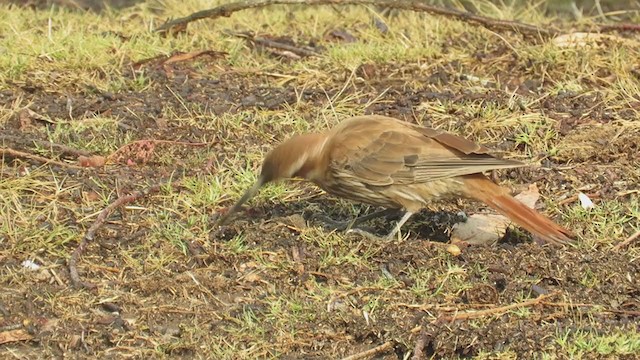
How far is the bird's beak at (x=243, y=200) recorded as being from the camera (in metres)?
5.75

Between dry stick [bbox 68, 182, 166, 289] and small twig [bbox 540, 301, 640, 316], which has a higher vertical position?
dry stick [bbox 68, 182, 166, 289]

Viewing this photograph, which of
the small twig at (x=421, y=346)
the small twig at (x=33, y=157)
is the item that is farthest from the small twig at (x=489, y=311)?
the small twig at (x=33, y=157)

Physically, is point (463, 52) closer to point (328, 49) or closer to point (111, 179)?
point (328, 49)

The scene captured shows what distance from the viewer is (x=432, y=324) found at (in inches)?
193

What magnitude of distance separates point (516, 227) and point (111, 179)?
2192 millimetres

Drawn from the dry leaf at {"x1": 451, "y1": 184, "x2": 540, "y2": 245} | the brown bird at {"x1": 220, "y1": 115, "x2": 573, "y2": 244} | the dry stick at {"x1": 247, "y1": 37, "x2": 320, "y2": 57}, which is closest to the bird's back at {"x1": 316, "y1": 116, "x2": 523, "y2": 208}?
the brown bird at {"x1": 220, "y1": 115, "x2": 573, "y2": 244}

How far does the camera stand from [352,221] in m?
5.97

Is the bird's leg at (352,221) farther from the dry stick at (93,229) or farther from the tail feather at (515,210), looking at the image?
the dry stick at (93,229)

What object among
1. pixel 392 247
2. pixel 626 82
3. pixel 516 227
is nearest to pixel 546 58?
pixel 626 82

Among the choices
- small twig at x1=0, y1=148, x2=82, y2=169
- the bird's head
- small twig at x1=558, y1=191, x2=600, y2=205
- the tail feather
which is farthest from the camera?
small twig at x1=0, y1=148, x2=82, y2=169

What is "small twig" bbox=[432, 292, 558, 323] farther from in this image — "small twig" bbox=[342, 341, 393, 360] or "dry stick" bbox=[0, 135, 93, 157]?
"dry stick" bbox=[0, 135, 93, 157]

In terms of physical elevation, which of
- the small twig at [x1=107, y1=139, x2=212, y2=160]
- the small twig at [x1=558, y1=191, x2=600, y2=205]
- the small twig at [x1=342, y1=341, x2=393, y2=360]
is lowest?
the small twig at [x1=558, y1=191, x2=600, y2=205]

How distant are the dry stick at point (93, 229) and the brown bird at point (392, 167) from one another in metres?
0.50

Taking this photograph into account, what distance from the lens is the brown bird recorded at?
18.8ft
